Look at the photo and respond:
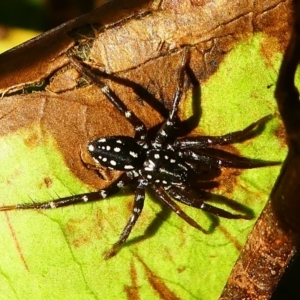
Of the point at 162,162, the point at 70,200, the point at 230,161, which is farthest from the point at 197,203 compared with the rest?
the point at 70,200

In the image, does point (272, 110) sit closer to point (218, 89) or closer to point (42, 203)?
point (218, 89)

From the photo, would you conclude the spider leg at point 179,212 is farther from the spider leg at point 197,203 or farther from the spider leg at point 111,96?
the spider leg at point 111,96

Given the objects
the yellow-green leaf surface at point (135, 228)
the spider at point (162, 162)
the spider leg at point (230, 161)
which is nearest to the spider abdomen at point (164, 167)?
the spider at point (162, 162)

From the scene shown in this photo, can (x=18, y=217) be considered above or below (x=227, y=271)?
above

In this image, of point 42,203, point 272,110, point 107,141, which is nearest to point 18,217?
point 42,203

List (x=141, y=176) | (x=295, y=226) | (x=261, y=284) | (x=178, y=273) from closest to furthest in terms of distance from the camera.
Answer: (x=295, y=226) < (x=261, y=284) < (x=178, y=273) < (x=141, y=176)
